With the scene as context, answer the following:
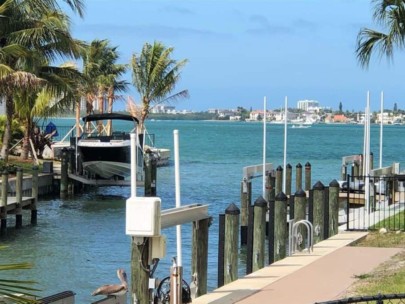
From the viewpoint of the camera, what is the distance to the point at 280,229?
15375 millimetres

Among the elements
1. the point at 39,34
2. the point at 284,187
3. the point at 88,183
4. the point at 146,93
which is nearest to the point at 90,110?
the point at 146,93

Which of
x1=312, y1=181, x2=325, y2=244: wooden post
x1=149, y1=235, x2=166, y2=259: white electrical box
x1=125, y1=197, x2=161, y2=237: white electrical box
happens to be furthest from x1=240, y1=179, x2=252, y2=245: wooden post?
x1=125, y1=197, x2=161, y2=237: white electrical box

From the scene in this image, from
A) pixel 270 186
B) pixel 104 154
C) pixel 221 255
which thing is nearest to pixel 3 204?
pixel 270 186

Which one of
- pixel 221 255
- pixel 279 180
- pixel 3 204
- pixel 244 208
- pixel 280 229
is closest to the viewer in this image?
pixel 221 255

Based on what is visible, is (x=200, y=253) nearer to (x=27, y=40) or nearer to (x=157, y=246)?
(x=157, y=246)

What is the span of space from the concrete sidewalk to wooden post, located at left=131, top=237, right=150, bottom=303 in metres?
0.72

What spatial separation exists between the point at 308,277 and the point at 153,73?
44.9 metres

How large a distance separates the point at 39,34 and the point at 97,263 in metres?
14.4

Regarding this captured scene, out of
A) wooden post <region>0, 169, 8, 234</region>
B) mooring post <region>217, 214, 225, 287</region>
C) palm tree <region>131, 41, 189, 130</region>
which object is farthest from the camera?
palm tree <region>131, 41, 189, 130</region>

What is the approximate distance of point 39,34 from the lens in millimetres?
31188

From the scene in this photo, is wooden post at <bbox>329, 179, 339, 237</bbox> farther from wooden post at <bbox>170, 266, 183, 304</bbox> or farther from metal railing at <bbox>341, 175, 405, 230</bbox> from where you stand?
wooden post at <bbox>170, 266, 183, 304</bbox>

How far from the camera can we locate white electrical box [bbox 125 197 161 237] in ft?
31.3

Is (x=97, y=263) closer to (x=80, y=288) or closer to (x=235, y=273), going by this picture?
(x=80, y=288)

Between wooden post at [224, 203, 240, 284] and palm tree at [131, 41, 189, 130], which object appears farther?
palm tree at [131, 41, 189, 130]
